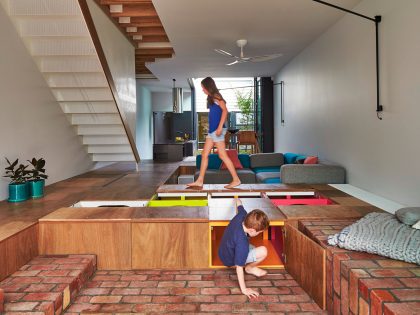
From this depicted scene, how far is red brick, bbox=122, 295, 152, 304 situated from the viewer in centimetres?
224

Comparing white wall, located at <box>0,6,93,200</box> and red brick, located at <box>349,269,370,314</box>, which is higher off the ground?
→ white wall, located at <box>0,6,93,200</box>

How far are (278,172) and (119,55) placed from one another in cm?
308

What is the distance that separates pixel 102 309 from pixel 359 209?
2.17m

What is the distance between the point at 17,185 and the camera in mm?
3795

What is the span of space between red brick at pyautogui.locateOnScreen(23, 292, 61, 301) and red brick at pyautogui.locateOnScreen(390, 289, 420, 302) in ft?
5.64

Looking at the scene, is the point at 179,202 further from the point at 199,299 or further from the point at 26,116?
the point at 26,116

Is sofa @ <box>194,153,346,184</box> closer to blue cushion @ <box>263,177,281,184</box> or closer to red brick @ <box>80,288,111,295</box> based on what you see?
blue cushion @ <box>263,177,281,184</box>

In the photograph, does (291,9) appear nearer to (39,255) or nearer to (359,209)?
(359,209)

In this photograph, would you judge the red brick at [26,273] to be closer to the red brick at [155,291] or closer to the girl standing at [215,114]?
the red brick at [155,291]

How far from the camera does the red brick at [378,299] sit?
1.52 m

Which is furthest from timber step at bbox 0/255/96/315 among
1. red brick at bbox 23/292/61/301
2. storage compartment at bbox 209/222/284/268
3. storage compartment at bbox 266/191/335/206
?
storage compartment at bbox 266/191/335/206

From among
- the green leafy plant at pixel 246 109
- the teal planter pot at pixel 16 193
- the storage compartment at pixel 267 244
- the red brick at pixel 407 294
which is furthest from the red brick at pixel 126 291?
the green leafy plant at pixel 246 109

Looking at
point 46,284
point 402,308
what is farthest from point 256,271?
point 46,284

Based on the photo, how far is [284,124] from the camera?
328 inches
